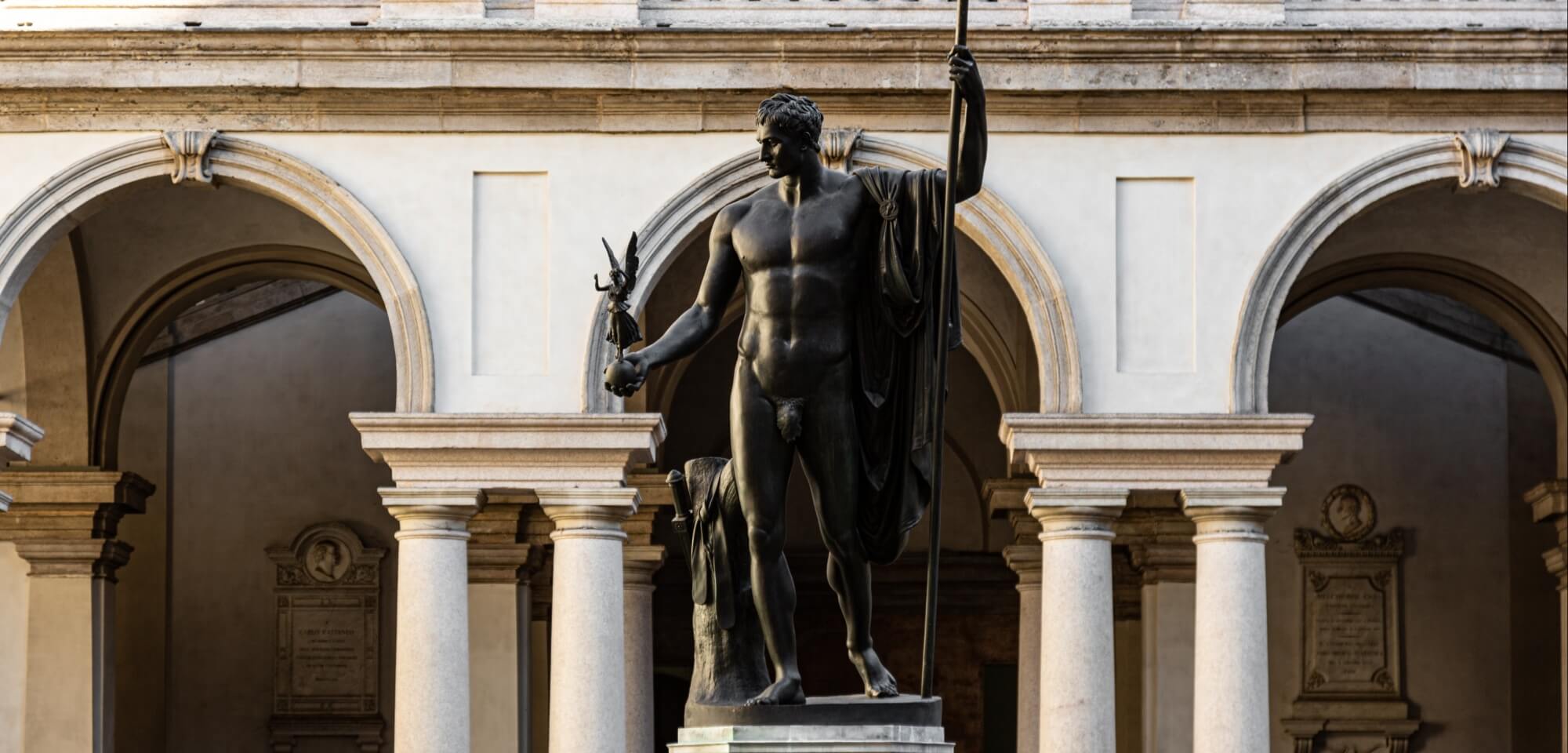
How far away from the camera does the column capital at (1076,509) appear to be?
20.7m

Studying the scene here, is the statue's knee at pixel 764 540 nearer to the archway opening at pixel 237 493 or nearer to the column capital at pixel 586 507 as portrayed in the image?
the column capital at pixel 586 507

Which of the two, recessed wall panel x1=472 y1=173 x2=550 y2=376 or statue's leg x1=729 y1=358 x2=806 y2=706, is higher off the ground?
recessed wall panel x1=472 y1=173 x2=550 y2=376

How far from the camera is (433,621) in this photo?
68.2 feet

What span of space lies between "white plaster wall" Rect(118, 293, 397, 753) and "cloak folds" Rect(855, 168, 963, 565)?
1861 centimetres

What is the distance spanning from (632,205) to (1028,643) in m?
5.70

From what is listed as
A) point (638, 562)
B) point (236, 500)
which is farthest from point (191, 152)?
point (236, 500)

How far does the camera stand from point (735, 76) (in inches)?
840

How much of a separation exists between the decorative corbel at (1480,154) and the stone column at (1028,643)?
543 cm

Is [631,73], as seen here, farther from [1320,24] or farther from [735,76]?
[1320,24]

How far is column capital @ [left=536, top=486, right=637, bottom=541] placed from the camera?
2086 centimetres

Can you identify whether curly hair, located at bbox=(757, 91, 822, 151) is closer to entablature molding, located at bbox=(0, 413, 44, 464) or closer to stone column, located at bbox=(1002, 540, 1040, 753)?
entablature molding, located at bbox=(0, 413, 44, 464)

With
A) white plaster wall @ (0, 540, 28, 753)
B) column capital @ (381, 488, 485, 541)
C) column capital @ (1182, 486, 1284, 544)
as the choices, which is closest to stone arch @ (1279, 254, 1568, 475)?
column capital @ (1182, 486, 1284, 544)

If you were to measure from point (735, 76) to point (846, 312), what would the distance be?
36.1ft

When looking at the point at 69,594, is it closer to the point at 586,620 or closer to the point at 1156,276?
the point at 586,620
